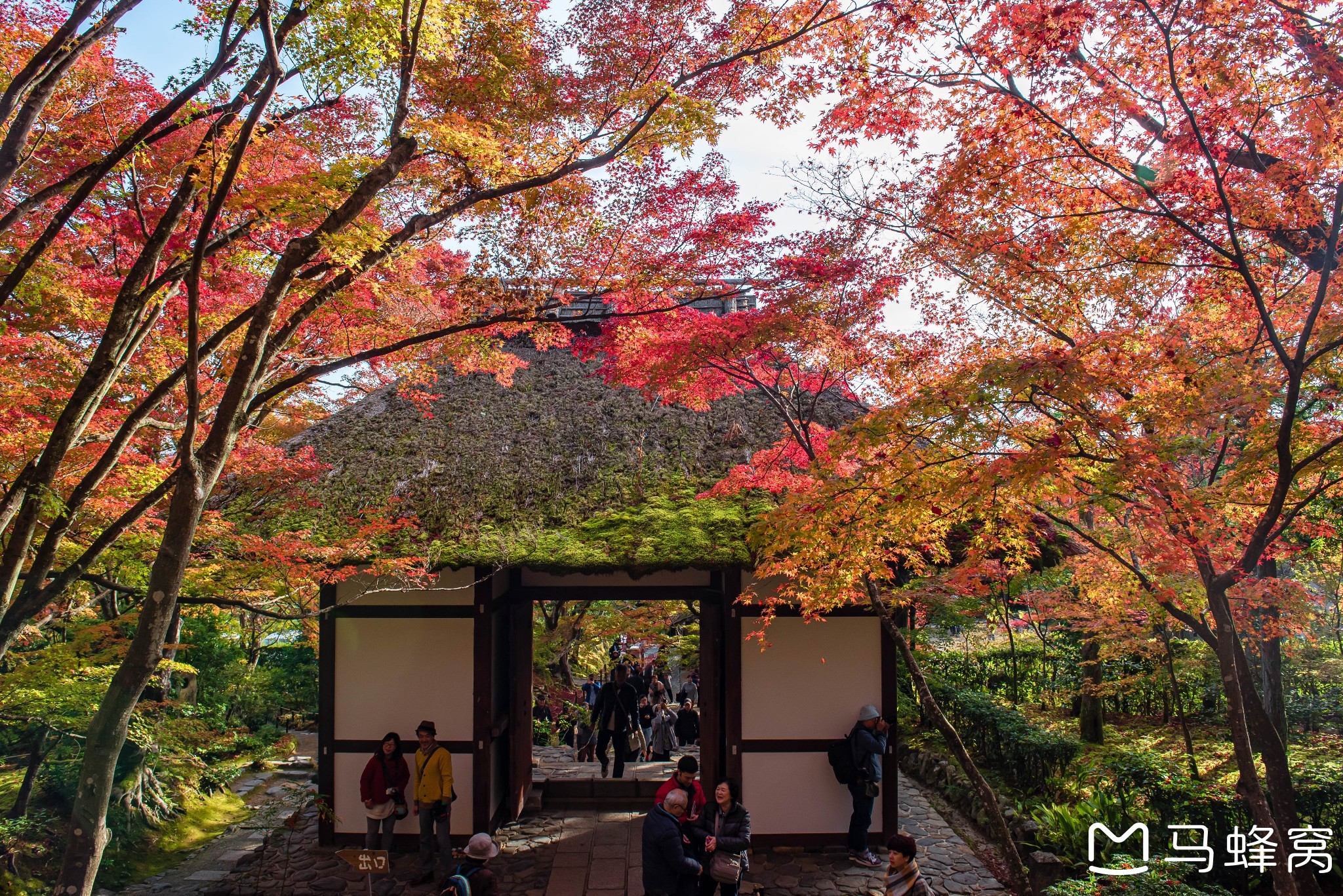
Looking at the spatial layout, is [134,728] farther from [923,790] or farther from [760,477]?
[923,790]

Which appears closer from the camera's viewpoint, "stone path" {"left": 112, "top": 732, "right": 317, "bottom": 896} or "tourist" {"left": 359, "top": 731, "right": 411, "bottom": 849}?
"tourist" {"left": 359, "top": 731, "right": 411, "bottom": 849}

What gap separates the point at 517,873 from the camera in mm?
7184

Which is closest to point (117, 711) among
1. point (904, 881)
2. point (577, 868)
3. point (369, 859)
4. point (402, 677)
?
point (369, 859)

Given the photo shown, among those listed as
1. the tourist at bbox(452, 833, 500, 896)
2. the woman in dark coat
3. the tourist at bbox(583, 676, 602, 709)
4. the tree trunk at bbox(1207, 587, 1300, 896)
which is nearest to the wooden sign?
the tourist at bbox(452, 833, 500, 896)

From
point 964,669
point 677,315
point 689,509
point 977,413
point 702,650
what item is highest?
point 677,315

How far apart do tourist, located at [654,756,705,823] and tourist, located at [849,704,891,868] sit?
2.00 metres

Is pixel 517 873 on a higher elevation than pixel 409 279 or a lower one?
lower

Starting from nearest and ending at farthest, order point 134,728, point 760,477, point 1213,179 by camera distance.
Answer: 1. point 1213,179
2. point 760,477
3. point 134,728

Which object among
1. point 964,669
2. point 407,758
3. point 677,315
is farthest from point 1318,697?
point 407,758

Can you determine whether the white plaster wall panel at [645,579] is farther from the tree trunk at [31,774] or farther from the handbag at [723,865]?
the tree trunk at [31,774]

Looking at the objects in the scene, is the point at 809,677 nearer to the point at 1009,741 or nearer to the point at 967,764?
the point at 967,764

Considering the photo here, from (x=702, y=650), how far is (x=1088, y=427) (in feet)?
17.6

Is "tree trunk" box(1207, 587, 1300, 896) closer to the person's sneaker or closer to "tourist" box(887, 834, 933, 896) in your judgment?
"tourist" box(887, 834, 933, 896)

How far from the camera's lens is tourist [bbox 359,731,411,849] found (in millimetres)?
7109
